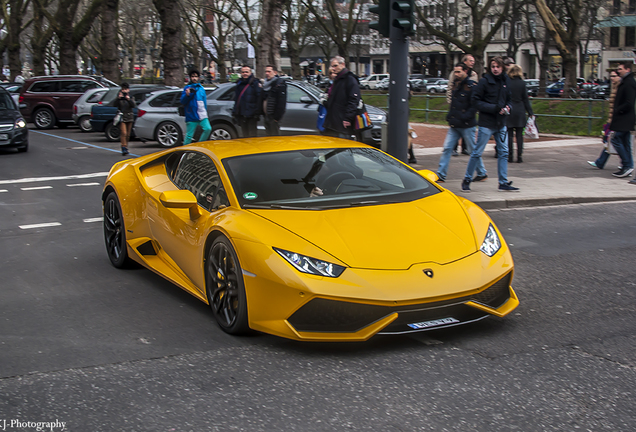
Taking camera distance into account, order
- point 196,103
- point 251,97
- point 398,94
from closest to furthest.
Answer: point 398,94
point 251,97
point 196,103

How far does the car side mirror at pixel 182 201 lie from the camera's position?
505cm

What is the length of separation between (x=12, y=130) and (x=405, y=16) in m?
11.5

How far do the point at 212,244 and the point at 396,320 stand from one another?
1.43 metres

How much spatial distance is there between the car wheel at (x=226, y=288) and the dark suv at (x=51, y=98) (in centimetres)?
2331

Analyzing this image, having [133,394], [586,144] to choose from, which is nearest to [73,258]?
[133,394]

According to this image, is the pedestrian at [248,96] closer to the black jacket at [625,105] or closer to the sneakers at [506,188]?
the sneakers at [506,188]

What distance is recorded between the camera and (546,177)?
1236cm

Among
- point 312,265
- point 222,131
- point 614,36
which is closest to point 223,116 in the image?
point 222,131

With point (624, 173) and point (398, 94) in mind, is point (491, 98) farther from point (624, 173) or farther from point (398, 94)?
point (624, 173)

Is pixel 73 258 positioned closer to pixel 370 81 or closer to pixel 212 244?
pixel 212 244

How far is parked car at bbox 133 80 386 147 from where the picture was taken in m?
16.4

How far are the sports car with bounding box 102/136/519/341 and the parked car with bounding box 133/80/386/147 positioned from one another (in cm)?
1015

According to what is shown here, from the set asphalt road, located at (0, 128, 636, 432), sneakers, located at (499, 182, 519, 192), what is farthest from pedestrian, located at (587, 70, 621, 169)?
asphalt road, located at (0, 128, 636, 432)

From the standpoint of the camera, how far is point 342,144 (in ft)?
19.1
